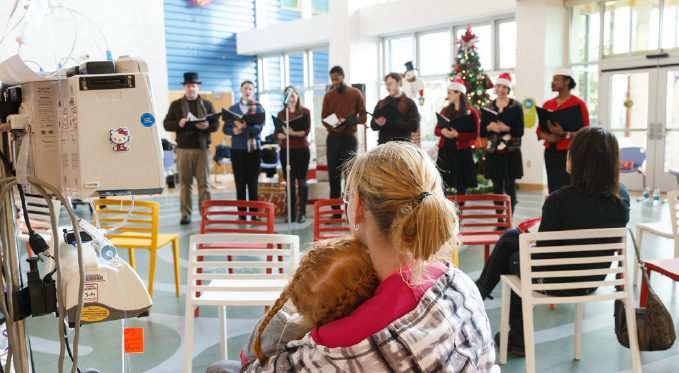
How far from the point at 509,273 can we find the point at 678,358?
2.83 feet

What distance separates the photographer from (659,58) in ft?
25.8

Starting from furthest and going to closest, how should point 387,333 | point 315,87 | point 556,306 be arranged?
point 315,87 < point 556,306 < point 387,333

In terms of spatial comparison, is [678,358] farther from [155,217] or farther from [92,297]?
[155,217]

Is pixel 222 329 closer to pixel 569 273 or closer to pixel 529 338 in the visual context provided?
pixel 529 338

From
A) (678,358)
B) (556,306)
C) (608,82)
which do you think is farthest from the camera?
(608,82)

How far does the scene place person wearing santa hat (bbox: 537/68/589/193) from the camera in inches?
185

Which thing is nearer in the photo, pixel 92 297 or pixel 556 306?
pixel 92 297

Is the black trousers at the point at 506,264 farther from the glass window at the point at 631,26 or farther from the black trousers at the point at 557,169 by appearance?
the glass window at the point at 631,26

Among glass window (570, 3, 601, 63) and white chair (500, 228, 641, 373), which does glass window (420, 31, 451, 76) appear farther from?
white chair (500, 228, 641, 373)

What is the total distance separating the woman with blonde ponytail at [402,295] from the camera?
1.00m

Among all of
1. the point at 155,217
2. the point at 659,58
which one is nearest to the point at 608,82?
the point at 659,58

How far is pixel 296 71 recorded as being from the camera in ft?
42.3

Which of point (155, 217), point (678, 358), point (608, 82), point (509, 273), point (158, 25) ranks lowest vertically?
point (678, 358)

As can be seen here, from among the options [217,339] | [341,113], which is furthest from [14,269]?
[341,113]
